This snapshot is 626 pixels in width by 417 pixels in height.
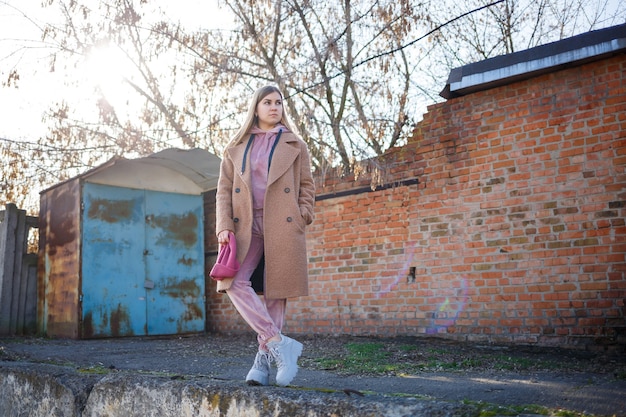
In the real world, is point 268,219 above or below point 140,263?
below

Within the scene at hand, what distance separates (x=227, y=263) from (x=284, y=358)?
52 centimetres

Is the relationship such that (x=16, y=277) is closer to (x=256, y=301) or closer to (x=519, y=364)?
(x=256, y=301)

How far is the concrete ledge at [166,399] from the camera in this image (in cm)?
201

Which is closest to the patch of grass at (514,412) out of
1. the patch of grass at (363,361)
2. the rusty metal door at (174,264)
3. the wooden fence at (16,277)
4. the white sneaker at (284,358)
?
the white sneaker at (284,358)

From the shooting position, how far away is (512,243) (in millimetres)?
5766

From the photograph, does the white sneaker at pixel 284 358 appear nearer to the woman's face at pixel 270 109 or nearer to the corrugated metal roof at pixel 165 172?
the woman's face at pixel 270 109

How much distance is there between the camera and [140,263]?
8320mm

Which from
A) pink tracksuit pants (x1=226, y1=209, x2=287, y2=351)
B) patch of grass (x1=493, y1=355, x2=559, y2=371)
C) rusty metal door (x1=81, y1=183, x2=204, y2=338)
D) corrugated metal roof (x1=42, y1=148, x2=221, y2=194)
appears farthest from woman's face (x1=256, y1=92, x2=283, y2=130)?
rusty metal door (x1=81, y1=183, x2=204, y2=338)

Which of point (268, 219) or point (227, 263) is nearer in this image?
point (227, 263)

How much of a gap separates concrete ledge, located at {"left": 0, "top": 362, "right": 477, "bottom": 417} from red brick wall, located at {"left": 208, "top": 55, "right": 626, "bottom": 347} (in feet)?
12.5

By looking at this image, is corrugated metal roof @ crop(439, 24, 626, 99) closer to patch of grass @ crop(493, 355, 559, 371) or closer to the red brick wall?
the red brick wall

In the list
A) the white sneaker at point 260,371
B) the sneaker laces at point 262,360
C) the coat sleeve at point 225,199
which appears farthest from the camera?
the coat sleeve at point 225,199

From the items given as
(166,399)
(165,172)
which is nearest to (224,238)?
(166,399)

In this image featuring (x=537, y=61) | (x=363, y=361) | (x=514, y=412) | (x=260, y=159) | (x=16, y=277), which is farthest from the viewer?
(x=16, y=277)
